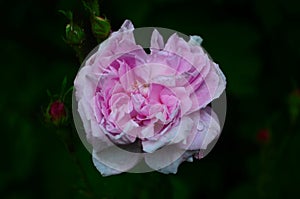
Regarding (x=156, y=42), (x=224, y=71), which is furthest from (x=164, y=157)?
(x=224, y=71)

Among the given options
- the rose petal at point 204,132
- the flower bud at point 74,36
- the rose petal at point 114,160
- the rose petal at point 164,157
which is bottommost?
the rose petal at point 114,160

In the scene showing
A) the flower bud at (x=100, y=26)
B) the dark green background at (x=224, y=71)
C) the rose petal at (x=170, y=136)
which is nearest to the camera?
the rose petal at (x=170, y=136)

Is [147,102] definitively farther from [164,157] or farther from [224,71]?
[224,71]

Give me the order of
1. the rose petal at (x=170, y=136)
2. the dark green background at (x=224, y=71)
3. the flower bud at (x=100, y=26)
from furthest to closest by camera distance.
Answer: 1. the dark green background at (x=224, y=71)
2. the flower bud at (x=100, y=26)
3. the rose petal at (x=170, y=136)

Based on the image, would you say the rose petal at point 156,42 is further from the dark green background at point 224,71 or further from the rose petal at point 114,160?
the dark green background at point 224,71

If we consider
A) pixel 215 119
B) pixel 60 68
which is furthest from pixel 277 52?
pixel 215 119

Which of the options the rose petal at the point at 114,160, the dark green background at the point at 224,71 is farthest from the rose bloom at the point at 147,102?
the dark green background at the point at 224,71

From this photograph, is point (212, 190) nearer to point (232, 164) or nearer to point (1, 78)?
point (232, 164)

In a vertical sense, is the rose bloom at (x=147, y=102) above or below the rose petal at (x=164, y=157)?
above
